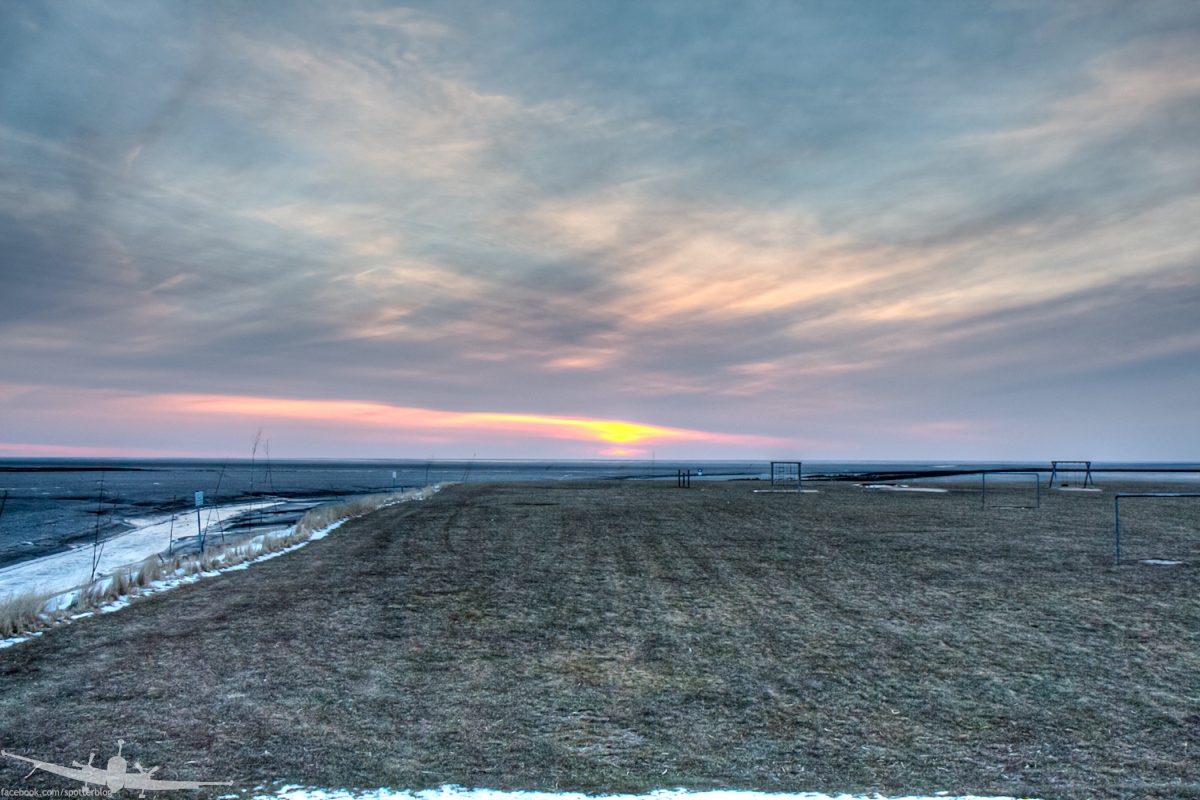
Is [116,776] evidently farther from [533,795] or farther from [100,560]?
[100,560]

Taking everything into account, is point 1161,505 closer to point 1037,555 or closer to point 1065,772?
point 1037,555

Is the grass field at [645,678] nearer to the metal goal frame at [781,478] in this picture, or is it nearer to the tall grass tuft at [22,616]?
the tall grass tuft at [22,616]

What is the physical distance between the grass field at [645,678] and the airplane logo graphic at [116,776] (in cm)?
12

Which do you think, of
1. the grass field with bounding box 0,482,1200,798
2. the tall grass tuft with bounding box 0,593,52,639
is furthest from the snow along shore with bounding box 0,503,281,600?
the grass field with bounding box 0,482,1200,798

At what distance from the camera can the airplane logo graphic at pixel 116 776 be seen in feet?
17.4

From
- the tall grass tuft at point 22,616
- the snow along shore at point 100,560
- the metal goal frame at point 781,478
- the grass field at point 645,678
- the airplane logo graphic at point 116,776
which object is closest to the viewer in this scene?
the airplane logo graphic at point 116,776

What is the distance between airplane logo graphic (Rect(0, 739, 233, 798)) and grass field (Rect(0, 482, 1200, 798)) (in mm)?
120

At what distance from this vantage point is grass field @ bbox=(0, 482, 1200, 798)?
18.6 ft

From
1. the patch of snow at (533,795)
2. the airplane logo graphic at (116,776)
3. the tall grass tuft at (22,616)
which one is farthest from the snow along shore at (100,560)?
the patch of snow at (533,795)

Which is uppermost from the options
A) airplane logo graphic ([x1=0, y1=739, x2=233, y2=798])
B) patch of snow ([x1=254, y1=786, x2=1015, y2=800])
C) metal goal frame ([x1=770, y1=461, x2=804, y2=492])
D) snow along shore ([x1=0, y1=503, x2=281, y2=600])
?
metal goal frame ([x1=770, y1=461, x2=804, y2=492])

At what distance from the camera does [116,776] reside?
17.9 feet

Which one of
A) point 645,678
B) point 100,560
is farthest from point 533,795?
point 100,560

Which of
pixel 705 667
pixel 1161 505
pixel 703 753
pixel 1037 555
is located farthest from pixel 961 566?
pixel 1161 505

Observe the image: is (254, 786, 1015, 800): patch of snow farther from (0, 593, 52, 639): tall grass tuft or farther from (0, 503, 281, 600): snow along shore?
(0, 503, 281, 600): snow along shore
